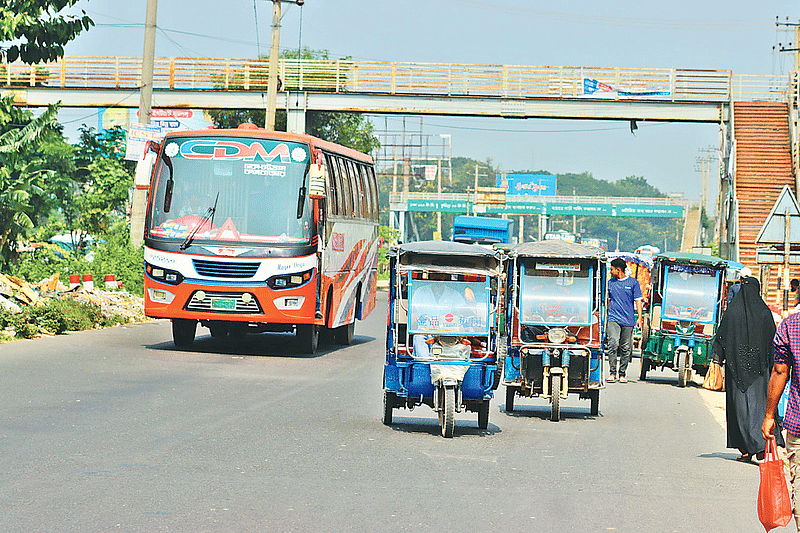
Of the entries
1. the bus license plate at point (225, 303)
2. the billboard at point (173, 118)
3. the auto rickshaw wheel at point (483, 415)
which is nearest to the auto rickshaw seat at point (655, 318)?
the bus license plate at point (225, 303)

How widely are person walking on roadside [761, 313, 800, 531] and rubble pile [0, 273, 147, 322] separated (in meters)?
16.5

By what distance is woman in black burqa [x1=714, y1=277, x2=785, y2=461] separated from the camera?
1055cm

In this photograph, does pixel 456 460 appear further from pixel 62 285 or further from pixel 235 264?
pixel 62 285

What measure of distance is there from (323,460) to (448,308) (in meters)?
3.09

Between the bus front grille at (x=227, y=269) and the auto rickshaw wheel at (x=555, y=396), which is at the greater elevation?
the bus front grille at (x=227, y=269)

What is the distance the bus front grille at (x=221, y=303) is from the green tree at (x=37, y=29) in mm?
9995

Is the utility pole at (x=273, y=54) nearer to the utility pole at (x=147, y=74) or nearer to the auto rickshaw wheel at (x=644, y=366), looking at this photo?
the utility pole at (x=147, y=74)

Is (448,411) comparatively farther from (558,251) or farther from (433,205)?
(433,205)

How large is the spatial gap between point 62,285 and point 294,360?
10.7 metres

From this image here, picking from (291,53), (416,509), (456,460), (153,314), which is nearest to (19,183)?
(153,314)

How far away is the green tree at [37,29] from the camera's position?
1011 inches

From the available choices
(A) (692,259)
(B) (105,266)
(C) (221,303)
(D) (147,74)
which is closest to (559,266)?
(A) (692,259)

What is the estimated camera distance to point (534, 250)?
562 inches

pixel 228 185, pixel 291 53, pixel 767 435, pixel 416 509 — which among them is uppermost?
pixel 291 53
